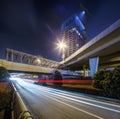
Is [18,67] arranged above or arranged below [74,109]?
above

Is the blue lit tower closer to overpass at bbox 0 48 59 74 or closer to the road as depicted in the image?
overpass at bbox 0 48 59 74

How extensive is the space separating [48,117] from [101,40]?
23.1 m

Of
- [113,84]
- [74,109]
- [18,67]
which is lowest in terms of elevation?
[74,109]

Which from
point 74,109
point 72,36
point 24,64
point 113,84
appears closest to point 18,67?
point 24,64

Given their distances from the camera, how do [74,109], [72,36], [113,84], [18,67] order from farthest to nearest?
[72,36]
[18,67]
[113,84]
[74,109]

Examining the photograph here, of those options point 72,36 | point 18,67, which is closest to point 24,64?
point 18,67

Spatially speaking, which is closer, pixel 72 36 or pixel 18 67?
pixel 18 67

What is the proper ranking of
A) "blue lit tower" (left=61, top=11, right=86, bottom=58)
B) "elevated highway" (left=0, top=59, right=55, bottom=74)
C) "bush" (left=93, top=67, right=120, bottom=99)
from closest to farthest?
"bush" (left=93, top=67, right=120, bottom=99), "elevated highway" (left=0, top=59, right=55, bottom=74), "blue lit tower" (left=61, top=11, right=86, bottom=58)

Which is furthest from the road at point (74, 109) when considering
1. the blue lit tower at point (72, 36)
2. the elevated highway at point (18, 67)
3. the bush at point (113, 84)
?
the blue lit tower at point (72, 36)

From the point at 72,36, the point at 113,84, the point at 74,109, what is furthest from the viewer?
the point at 72,36

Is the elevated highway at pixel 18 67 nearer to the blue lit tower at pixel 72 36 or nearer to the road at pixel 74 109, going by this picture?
the road at pixel 74 109

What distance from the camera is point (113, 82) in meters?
16.8

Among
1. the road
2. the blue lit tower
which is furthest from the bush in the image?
the blue lit tower

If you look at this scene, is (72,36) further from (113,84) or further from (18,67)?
(113,84)
